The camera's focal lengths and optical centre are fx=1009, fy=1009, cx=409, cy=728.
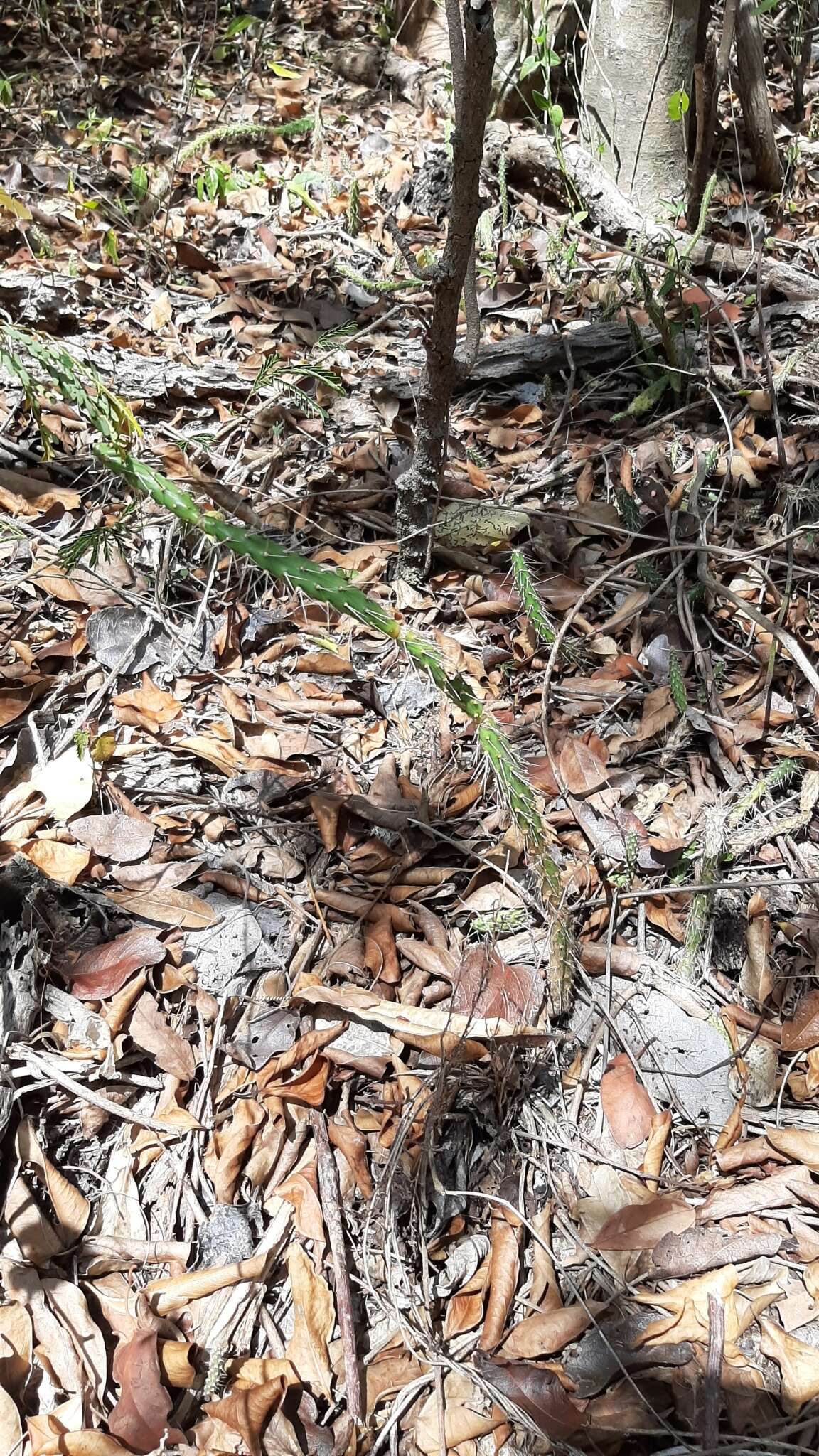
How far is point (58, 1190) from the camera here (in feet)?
4.73

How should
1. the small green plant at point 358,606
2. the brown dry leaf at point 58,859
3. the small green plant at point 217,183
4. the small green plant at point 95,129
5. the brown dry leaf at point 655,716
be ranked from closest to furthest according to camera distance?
the small green plant at point 358,606 < the brown dry leaf at point 58,859 < the brown dry leaf at point 655,716 < the small green plant at point 217,183 < the small green plant at point 95,129

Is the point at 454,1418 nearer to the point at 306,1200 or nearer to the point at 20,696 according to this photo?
the point at 306,1200

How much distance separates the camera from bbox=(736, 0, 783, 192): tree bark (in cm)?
332

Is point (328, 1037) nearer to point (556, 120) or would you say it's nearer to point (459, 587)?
point (459, 587)


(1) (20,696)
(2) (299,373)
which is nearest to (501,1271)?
(1) (20,696)

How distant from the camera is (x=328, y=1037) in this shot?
5.18ft

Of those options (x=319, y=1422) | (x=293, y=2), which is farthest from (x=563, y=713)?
(x=293, y=2)

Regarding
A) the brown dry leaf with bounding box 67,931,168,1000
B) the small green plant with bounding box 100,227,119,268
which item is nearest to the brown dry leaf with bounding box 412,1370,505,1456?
the brown dry leaf with bounding box 67,931,168,1000

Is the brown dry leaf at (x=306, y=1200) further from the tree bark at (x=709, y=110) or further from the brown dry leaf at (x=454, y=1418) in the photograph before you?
the tree bark at (x=709, y=110)

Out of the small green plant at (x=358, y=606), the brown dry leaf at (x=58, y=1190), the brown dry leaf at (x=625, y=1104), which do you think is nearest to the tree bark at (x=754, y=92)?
the small green plant at (x=358, y=606)

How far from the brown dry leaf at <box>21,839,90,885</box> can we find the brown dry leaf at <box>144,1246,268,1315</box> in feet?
2.17

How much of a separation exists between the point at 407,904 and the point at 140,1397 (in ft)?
2.64

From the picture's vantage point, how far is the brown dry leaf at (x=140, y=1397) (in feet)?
4.13

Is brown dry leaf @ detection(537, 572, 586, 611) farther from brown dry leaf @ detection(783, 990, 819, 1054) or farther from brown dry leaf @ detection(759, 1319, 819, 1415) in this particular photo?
brown dry leaf @ detection(759, 1319, 819, 1415)
